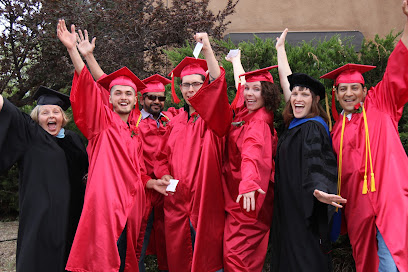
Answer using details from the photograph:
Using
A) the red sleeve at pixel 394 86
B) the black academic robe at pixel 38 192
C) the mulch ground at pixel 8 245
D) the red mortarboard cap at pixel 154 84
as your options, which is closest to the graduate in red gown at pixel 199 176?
the red mortarboard cap at pixel 154 84

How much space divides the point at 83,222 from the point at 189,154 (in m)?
1.13

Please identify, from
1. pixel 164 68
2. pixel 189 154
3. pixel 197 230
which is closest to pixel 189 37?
pixel 164 68

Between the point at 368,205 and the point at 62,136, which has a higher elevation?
the point at 62,136

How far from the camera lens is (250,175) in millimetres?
3312

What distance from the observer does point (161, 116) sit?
464 centimetres

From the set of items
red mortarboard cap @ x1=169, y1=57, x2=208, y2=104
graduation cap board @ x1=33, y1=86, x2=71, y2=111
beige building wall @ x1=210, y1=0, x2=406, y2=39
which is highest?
beige building wall @ x1=210, y1=0, x2=406, y2=39

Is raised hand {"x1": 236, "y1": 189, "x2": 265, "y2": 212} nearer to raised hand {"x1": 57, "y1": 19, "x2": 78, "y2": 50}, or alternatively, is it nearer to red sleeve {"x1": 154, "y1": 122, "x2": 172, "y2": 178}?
red sleeve {"x1": 154, "y1": 122, "x2": 172, "y2": 178}

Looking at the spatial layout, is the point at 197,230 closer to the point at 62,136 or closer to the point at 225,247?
the point at 225,247

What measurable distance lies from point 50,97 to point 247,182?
6.94ft

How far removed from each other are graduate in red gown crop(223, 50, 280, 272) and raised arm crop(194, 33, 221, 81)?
32 centimetres

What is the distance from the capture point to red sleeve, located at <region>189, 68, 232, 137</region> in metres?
3.60

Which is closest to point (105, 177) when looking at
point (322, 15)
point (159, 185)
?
point (159, 185)

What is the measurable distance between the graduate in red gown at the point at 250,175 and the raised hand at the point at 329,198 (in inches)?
18.5

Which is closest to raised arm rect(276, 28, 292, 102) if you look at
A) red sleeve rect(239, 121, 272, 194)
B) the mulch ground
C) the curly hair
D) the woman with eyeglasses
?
the curly hair
